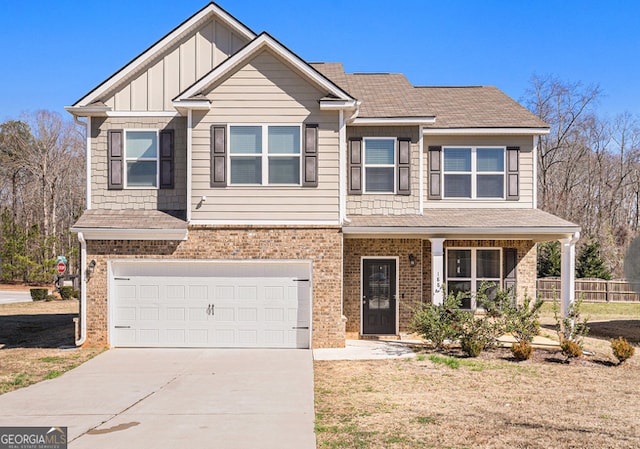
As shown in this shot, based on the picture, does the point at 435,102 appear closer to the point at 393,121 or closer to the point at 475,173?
the point at 475,173

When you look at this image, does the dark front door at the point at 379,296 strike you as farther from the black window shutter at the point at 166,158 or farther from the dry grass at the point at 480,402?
the black window shutter at the point at 166,158

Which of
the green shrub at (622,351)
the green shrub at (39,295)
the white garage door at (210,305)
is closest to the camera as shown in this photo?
the green shrub at (622,351)

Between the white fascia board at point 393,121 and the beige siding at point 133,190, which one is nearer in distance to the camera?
the beige siding at point 133,190

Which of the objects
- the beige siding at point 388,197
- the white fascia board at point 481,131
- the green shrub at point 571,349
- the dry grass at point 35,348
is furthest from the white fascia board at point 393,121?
the dry grass at point 35,348

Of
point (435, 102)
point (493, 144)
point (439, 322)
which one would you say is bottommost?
point (439, 322)

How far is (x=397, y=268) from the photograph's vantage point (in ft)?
50.6

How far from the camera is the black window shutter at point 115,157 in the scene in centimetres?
1423

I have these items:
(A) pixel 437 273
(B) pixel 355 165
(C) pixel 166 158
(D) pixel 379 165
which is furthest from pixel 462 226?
(C) pixel 166 158

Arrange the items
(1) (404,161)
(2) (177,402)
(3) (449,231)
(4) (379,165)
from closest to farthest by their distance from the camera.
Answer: (2) (177,402), (3) (449,231), (1) (404,161), (4) (379,165)

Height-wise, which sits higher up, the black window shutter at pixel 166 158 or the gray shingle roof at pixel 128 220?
the black window shutter at pixel 166 158

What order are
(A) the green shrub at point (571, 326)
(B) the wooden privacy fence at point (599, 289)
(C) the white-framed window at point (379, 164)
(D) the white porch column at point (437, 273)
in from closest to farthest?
(A) the green shrub at point (571, 326) < (D) the white porch column at point (437, 273) < (C) the white-framed window at point (379, 164) < (B) the wooden privacy fence at point (599, 289)

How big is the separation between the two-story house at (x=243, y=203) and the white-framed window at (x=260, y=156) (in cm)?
3

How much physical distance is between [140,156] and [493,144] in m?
9.59

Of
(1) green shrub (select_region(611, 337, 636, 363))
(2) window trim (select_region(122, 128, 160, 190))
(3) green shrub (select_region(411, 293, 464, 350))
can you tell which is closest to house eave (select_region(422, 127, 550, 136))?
(3) green shrub (select_region(411, 293, 464, 350))
